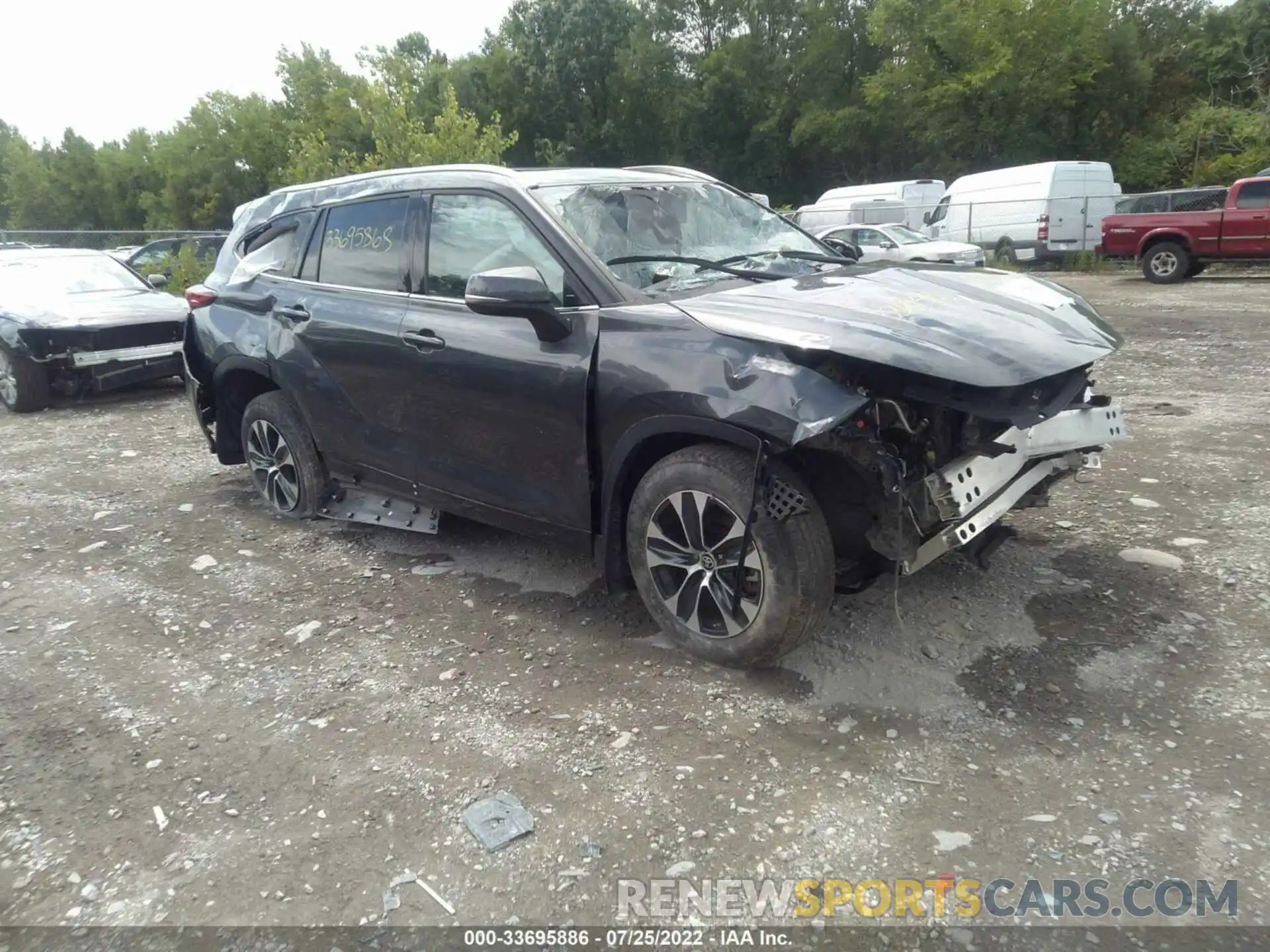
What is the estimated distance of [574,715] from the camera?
3340 mm

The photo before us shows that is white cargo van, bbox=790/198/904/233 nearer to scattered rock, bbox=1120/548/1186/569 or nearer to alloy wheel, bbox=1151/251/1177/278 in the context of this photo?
alloy wheel, bbox=1151/251/1177/278

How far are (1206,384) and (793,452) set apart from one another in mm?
6246

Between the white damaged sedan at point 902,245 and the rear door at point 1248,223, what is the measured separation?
4084 millimetres

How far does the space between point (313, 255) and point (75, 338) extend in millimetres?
5546

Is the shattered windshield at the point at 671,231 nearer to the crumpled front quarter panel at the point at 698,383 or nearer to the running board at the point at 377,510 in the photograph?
the crumpled front quarter panel at the point at 698,383

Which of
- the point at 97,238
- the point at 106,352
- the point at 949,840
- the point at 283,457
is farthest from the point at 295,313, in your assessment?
the point at 97,238

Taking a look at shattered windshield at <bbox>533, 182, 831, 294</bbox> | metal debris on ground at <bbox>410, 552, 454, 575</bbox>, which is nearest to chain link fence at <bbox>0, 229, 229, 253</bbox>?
metal debris on ground at <bbox>410, 552, 454, 575</bbox>

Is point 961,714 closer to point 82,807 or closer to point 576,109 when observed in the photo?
point 82,807

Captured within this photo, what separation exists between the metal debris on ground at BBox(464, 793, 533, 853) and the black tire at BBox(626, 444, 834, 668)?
100 cm

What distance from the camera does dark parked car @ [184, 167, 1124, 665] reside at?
312cm

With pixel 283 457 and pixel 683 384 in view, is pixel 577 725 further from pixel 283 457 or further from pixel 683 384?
pixel 283 457

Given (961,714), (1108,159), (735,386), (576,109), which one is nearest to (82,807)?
(735,386)

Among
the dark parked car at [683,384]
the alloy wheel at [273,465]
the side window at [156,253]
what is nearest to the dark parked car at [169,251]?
the side window at [156,253]

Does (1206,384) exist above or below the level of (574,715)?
above
